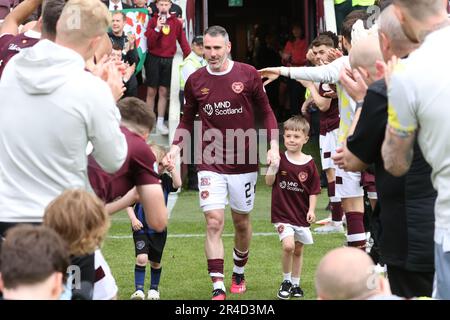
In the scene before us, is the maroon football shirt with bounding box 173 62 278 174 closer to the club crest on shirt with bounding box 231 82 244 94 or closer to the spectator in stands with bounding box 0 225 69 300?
the club crest on shirt with bounding box 231 82 244 94

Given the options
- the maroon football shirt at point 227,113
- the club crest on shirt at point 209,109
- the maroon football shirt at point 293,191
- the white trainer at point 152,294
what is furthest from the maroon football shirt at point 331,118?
the white trainer at point 152,294

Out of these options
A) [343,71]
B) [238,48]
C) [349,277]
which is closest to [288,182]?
[343,71]

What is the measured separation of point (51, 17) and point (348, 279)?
8.27 feet

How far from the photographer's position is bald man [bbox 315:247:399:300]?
448 centimetres

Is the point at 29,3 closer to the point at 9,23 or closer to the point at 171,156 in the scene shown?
the point at 9,23

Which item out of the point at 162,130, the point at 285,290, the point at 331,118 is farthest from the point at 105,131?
the point at 162,130

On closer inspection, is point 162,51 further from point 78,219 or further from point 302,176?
point 78,219

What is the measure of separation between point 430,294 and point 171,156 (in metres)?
3.76

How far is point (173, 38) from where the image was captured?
1677 centimetres

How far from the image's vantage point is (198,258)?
10.9 meters

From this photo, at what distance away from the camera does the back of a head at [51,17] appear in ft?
19.5

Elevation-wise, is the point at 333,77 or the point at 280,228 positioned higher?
the point at 333,77

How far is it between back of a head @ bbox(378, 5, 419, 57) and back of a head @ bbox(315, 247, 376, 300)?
1.41 metres

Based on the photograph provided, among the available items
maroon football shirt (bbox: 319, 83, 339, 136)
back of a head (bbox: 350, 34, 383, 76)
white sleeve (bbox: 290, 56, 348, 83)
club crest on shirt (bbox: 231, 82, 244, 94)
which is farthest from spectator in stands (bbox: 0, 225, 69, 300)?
maroon football shirt (bbox: 319, 83, 339, 136)
